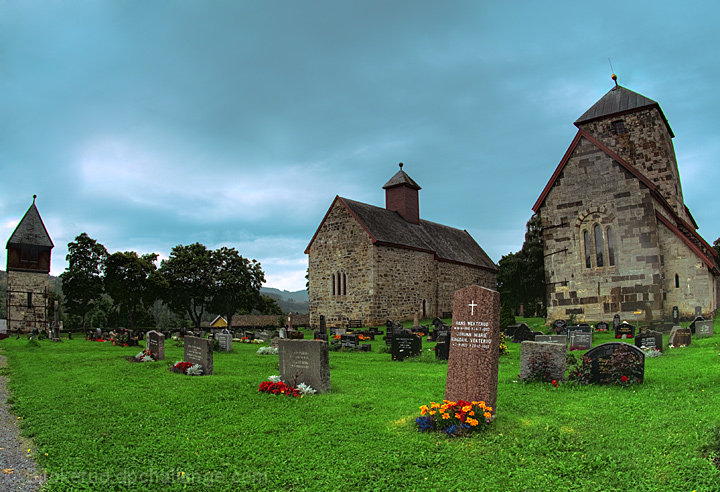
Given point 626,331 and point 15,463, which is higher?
point 626,331

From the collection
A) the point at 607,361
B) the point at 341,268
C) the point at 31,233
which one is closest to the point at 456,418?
the point at 607,361

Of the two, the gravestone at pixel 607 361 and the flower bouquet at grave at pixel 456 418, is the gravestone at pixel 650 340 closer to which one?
the gravestone at pixel 607 361

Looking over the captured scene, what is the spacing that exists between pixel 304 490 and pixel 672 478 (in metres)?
3.88

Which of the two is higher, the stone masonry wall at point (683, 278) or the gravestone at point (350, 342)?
the stone masonry wall at point (683, 278)

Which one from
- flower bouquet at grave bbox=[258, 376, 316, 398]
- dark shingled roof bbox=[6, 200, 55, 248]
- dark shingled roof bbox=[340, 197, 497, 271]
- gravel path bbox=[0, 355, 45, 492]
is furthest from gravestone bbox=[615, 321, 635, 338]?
dark shingled roof bbox=[6, 200, 55, 248]

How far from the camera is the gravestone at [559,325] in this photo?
831 inches

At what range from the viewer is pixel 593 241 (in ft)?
76.4

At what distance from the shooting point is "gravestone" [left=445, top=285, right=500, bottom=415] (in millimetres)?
7477

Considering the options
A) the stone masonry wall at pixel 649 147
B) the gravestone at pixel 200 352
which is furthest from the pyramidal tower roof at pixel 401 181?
the gravestone at pixel 200 352

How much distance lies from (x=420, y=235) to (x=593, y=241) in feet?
57.7

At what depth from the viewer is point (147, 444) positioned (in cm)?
648

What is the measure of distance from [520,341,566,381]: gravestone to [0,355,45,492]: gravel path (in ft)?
28.0

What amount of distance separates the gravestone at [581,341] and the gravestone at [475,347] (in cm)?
1013

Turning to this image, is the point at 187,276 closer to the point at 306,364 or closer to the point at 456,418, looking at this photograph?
the point at 306,364
